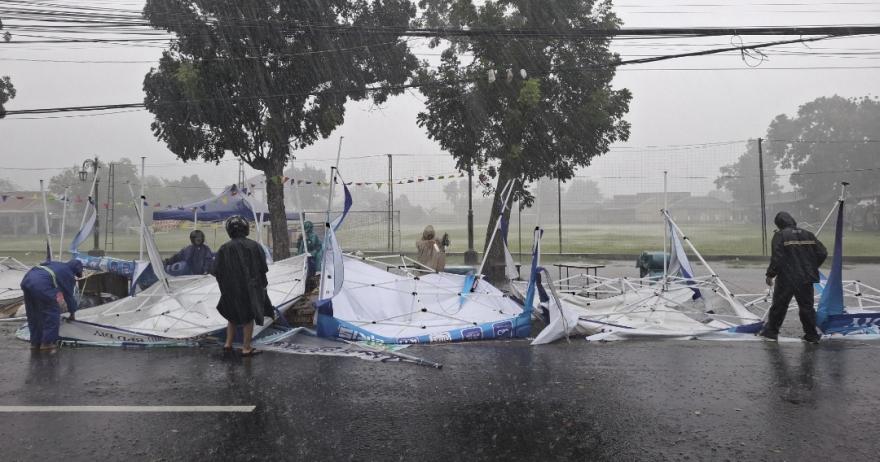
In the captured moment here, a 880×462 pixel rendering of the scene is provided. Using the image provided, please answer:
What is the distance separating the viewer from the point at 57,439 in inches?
156

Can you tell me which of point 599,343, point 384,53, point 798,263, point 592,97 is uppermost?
point 384,53

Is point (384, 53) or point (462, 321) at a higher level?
point (384, 53)

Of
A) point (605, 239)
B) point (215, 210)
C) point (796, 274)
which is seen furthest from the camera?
point (605, 239)

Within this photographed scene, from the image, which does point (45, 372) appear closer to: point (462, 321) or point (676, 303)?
point (462, 321)

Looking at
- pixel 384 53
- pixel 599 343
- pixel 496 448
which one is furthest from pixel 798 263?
pixel 384 53

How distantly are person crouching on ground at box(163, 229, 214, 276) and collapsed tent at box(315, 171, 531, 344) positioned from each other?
115 inches

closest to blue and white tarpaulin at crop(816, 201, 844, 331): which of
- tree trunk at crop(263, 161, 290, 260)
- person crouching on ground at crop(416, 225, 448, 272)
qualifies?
person crouching on ground at crop(416, 225, 448, 272)

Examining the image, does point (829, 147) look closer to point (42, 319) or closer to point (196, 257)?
point (196, 257)

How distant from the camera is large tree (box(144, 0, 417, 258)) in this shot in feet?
45.1

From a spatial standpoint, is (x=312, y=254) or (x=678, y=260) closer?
(x=678, y=260)

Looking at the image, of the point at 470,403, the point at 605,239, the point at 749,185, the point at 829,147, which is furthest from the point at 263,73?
the point at 829,147

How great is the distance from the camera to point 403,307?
26.1 ft

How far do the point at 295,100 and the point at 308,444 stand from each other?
41.0 feet

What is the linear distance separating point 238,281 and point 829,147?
52.3 meters
